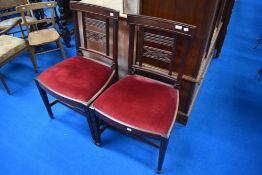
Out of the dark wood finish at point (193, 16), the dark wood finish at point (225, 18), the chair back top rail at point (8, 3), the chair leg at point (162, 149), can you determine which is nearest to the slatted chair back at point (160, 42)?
the dark wood finish at point (193, 16)

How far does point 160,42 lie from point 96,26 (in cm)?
57

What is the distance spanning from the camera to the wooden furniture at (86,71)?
4.99 feet

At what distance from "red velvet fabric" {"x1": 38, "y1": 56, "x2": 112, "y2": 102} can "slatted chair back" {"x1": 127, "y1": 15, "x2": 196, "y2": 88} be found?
276mm

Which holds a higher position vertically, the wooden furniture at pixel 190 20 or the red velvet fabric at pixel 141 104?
the wooden furniture at pixel 190 20

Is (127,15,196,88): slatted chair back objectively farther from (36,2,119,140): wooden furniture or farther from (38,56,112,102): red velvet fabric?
(38,56,112,102): red velvet fabric

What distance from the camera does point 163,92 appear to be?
150 cm

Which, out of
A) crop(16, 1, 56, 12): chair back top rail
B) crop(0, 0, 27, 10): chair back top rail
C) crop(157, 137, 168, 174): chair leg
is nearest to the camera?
crop(157, 137, 168, 174): chair leg

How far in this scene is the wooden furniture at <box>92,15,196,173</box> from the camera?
130 cm

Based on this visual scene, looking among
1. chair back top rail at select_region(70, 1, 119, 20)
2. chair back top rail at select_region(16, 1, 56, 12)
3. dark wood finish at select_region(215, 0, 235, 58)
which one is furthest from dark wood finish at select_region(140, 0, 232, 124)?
chair back top rail at select_region(16, 1, 56, 12)

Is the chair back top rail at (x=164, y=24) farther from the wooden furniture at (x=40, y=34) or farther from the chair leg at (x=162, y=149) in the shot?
the wooden furniture at (x=40, y=34)

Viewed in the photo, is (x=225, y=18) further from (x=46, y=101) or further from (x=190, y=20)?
(x=46, y=101)

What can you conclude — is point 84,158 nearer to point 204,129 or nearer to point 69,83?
point 69,83

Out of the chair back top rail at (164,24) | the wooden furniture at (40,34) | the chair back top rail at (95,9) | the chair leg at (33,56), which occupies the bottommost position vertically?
the chair leg at (33,56)

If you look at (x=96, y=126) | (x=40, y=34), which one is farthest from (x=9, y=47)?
(x=96, y=126)
